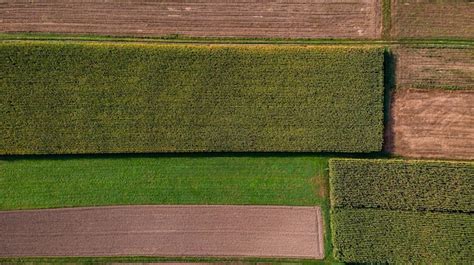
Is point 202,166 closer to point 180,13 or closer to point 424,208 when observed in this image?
point 180,13

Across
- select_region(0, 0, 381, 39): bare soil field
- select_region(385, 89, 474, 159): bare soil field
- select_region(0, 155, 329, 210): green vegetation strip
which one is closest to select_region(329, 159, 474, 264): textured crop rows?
select_region(385, 89, 474, 159): bare soil field

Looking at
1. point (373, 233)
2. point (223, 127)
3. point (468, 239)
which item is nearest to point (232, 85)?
point (223, 127)

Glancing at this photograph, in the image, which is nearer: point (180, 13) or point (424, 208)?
point (424, 208)

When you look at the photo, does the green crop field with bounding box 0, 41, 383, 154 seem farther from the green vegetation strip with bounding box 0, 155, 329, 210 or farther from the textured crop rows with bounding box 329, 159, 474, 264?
the textured crop rows with bounding box 329, 159, 474, 264

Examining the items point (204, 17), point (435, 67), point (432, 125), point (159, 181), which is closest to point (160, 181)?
point (159, 181)

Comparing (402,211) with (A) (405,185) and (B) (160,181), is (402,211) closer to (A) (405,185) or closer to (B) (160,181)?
(A) (405,185)

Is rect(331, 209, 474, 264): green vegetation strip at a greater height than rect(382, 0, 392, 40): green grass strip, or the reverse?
rect(382, 0, 392, 40): green grass strip
